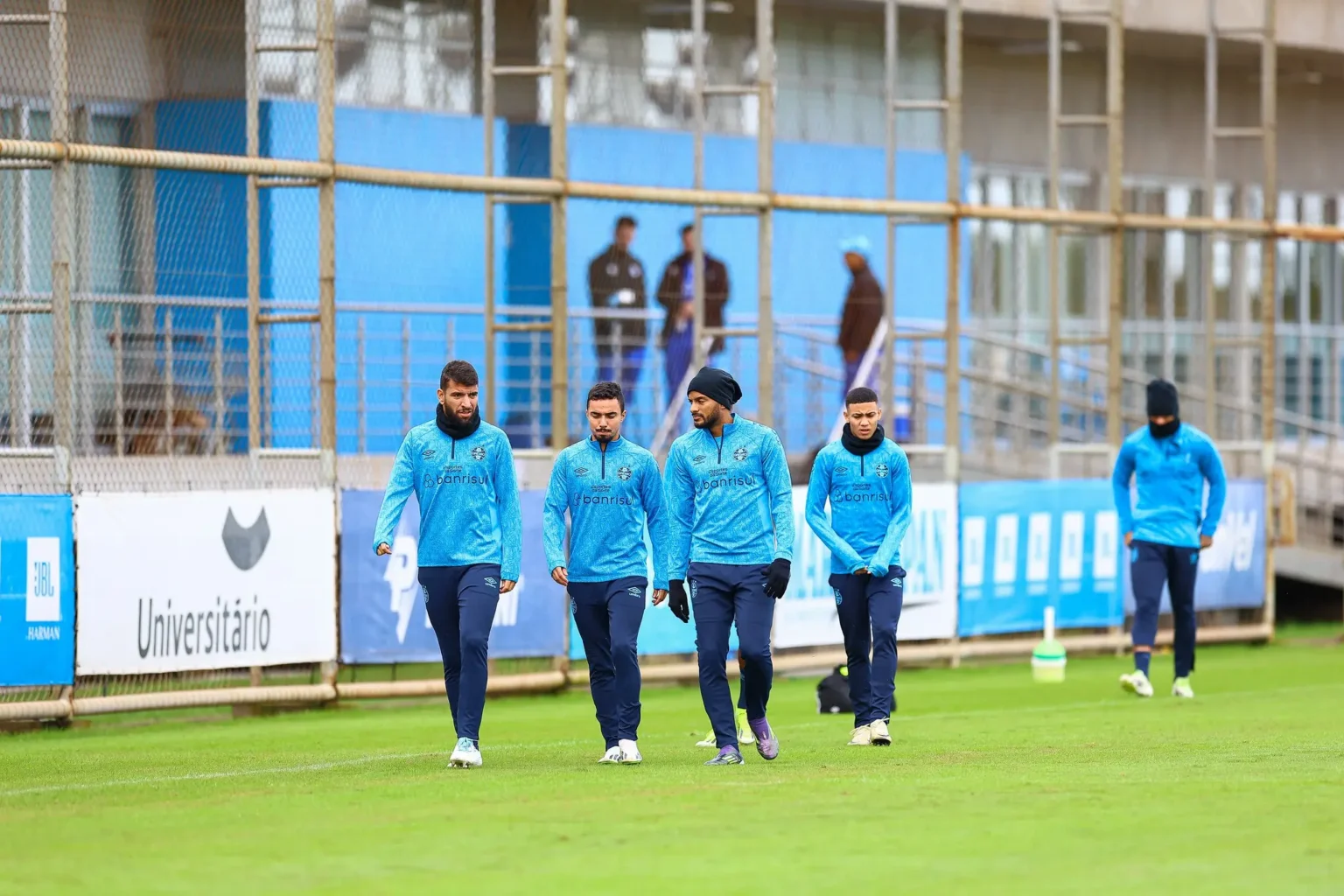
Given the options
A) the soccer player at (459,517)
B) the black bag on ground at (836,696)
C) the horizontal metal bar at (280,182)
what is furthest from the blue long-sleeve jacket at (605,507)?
the horizontal metal bar at (280,182)

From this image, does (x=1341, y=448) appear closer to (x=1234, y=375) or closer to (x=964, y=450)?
(x=1234, y=375)

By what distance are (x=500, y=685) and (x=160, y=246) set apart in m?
4.15

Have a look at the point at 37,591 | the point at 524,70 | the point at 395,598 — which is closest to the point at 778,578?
the point at 37,591

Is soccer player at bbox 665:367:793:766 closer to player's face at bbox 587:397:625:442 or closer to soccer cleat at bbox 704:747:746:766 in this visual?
soccer cleat at bbox 704:747:746:766

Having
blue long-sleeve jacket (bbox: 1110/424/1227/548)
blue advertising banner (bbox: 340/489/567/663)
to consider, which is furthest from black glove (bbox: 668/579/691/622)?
blue long-sleeve jacket (bbox: 1110/424/1227/548)

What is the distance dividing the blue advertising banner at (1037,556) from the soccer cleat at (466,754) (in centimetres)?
945

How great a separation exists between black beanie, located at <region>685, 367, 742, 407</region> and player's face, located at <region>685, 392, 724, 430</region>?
2 centimetres

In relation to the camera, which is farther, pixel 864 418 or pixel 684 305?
pixel 684 305

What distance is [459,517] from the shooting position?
11445 mm

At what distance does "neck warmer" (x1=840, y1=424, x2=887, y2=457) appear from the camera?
41.3ft

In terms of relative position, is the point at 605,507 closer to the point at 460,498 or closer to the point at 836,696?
the point at 460,498

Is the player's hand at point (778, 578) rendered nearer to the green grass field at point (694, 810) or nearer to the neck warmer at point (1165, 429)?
the green grass field at point (694, 810)

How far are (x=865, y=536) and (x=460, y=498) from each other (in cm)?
245

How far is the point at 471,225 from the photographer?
18.5 m
